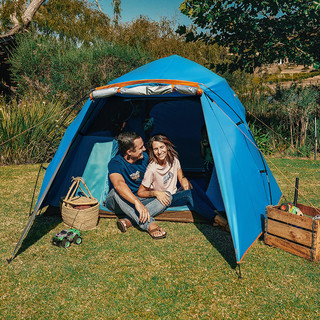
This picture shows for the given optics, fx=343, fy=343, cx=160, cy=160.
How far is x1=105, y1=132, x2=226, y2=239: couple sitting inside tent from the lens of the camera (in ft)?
12.8

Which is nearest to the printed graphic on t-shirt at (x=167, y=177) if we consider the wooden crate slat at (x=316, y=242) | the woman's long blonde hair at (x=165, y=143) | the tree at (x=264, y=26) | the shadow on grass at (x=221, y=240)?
the woman's long blonde hair at (x=165, y=143)

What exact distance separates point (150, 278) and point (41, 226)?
174 cm

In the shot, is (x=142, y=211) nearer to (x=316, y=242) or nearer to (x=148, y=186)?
(x=148, y=186)

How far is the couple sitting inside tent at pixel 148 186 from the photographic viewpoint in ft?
12.8

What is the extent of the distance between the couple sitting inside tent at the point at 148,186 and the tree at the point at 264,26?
449 cm

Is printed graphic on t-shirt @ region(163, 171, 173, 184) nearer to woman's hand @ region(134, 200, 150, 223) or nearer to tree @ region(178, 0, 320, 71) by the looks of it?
woman's hand @ region(134, 200, 150, 223)

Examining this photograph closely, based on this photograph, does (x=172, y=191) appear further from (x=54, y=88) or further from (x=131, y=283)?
(x=54, y=88)

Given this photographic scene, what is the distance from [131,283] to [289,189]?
364 centimetres

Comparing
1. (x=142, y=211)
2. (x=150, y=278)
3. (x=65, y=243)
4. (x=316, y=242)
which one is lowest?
(x=150, y=278)

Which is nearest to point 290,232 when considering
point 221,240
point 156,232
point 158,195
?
point 221,240

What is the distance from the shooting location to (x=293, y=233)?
3.30 m

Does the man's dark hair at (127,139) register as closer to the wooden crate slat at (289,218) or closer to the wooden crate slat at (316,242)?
the wooden crate slat at (289,218)

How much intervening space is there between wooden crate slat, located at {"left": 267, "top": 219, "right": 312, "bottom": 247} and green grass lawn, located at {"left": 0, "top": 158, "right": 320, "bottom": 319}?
170mm

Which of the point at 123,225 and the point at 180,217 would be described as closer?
the point at 123,225
